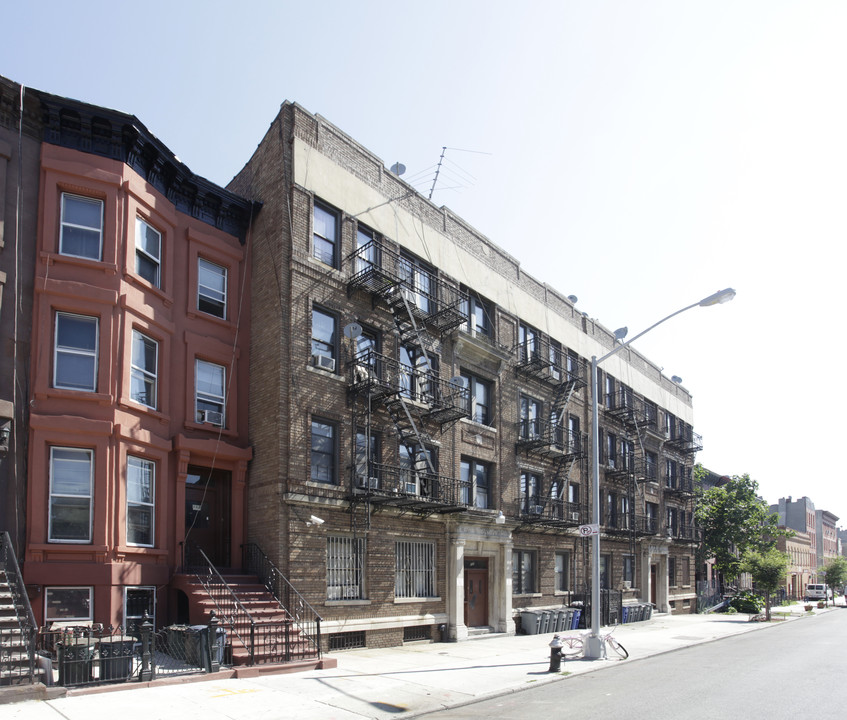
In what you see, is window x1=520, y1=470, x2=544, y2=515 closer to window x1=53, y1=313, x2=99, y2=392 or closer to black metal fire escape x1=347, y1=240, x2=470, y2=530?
black metal fire escape x1=347, y1=240, x2=470, y2=530

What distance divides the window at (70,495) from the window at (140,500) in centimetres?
90

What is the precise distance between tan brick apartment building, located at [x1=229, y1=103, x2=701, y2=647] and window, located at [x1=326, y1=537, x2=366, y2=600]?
4cm

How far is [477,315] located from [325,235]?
786cm

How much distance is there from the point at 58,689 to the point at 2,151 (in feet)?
35.2

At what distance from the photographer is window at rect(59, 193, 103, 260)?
16.8 metres

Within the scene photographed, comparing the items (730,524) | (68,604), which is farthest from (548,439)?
(730,524)

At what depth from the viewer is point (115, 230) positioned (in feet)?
55.9

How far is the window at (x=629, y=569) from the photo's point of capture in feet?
120

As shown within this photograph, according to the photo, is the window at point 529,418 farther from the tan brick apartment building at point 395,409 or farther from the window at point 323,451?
the window at point 323,451

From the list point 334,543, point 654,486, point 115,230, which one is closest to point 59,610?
point 334,543

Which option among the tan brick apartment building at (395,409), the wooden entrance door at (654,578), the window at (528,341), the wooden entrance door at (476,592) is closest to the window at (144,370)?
the tan brick apartment building at (395,409)

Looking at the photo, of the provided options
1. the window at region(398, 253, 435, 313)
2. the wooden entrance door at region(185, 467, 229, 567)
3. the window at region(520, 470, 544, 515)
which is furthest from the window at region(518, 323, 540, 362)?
the wooden entrance door at region(185, 467, 229, 567)

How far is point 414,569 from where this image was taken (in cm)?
2216

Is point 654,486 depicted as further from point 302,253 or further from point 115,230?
point 115,230
